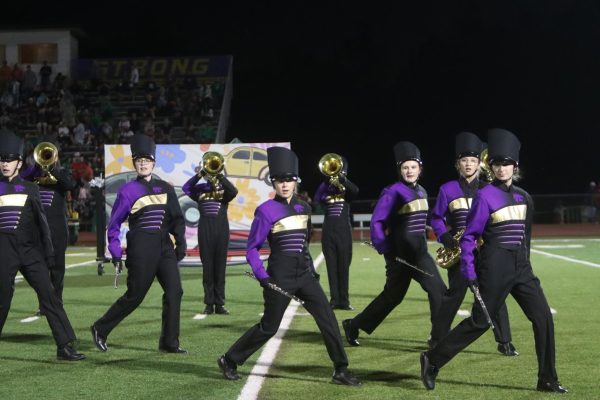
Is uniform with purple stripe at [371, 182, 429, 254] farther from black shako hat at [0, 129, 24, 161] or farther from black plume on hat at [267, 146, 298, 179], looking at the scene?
black shako hat at [0, 129, 24, 161]

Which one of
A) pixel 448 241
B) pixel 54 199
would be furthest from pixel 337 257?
pixel 448 241

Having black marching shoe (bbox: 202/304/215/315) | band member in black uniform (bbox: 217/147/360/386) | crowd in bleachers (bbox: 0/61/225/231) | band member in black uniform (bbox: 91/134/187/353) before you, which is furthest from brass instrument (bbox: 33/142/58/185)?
crowd in bleachers (bbox: 0/61/225/231)

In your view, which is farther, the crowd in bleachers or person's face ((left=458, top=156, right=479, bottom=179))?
the crowd in bleachers

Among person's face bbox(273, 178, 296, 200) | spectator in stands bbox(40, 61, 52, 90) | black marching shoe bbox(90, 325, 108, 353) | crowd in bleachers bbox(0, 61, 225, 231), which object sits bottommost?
black marching shoe bbox(90, 325, 108, 353)

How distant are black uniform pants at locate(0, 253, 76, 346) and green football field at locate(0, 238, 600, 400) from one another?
0.26 meters

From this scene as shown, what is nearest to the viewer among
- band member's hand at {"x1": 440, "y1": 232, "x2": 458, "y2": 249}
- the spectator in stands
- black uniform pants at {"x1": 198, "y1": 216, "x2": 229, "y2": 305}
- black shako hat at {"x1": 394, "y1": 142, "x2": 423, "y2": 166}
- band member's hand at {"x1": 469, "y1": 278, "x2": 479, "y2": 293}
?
band member's hand at {"x1": 469, "y1": 278, "x2": 479, "y2": 293}

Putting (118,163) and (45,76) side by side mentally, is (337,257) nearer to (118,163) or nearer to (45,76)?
(118,163)

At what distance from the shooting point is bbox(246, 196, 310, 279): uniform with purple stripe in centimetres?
642

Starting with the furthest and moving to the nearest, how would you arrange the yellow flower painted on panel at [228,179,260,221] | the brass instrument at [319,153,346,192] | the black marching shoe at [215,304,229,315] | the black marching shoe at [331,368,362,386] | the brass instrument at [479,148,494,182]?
the yellow flower painted on panel at [228,179,260,221]
the black marching shoe at [215,304,229,315]
the brass instrument at [319,153,346,192]
the brass instrument at [479,148,494,182]
the black marching shoe at [331,368,362,386]

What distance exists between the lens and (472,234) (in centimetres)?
608

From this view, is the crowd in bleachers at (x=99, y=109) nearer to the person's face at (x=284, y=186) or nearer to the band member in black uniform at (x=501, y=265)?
the person's face at (x=284, y=186)

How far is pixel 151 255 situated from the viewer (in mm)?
7711

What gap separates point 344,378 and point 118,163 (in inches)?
415

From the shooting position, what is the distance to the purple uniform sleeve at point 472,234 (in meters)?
6.00
